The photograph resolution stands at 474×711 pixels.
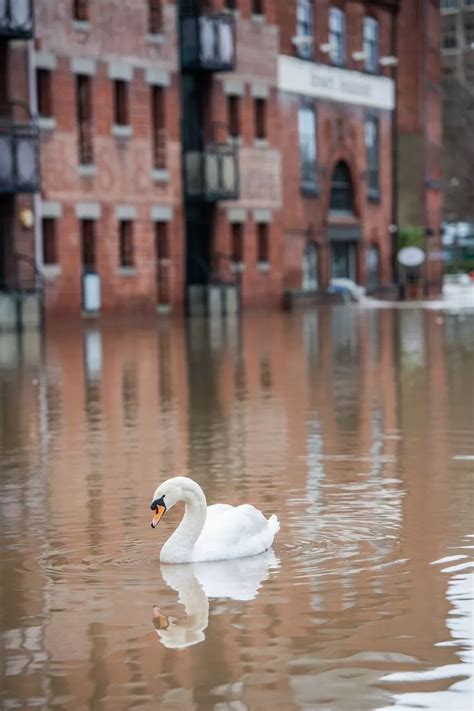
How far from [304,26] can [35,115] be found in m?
18.2

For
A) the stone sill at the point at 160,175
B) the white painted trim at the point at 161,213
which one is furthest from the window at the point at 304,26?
the white painted trim at the point at 161,213

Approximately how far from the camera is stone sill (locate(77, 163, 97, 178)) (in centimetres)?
5003

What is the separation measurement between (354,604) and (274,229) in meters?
51.4

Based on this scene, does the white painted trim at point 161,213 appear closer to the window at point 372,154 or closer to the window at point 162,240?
the window at point 162,240

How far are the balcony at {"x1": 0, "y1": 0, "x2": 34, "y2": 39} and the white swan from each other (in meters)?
35.5

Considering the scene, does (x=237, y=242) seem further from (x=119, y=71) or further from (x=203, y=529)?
(x=203, y=529)

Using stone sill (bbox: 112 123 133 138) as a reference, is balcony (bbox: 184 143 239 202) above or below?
below

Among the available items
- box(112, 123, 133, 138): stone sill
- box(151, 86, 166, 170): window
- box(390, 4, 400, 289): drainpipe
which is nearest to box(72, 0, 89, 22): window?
box(112, 123, 133, 138): stone sill

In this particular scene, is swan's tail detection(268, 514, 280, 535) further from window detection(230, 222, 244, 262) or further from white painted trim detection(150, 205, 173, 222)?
window detection(230, 222, 244, 262)

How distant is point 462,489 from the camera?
13523mm

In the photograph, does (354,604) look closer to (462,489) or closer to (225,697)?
(225,697)

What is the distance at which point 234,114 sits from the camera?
190 ft

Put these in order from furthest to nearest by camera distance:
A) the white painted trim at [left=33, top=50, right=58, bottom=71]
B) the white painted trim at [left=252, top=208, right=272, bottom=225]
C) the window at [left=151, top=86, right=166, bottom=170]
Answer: the white painted trim at [left=252, top=208, right=272, bottom=225], the window at [left=151, top=86, right=166, bottom=170], the white painted trim at [left=33, top=50, right=58, bottom=71]

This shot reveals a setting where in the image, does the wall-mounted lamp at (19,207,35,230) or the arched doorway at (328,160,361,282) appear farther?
the arched doorway at (328,160,361,282)
